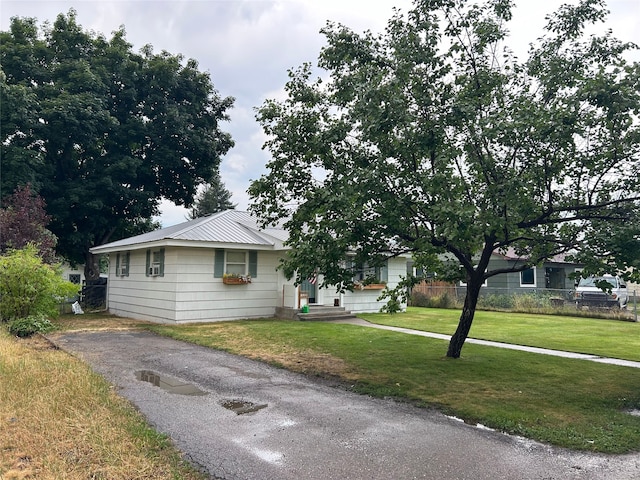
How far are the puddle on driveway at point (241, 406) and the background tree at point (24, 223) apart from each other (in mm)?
12878

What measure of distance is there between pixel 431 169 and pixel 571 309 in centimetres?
1418

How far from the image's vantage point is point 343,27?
25.4ft

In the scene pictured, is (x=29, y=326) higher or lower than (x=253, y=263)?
lower

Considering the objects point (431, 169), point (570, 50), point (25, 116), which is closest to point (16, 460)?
point (431, 169)

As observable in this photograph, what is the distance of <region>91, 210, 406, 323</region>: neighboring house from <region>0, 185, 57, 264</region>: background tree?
99.2 inches

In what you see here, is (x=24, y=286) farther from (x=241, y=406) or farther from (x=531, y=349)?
(x=531, y=349)

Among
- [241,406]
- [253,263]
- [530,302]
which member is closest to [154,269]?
[253,263]

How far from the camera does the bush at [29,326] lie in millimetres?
10492

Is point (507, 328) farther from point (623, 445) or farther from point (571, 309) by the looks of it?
point (623, 445)

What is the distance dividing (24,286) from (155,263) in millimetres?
4290

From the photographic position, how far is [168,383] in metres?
6.58

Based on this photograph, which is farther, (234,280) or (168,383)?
(234,280)

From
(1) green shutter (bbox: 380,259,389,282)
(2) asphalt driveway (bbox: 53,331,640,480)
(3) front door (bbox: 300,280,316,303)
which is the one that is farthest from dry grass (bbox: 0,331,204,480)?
(1) green shutter (bbox: 380,259,389,282)

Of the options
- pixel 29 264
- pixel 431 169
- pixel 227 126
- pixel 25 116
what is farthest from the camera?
pixel 227 126
